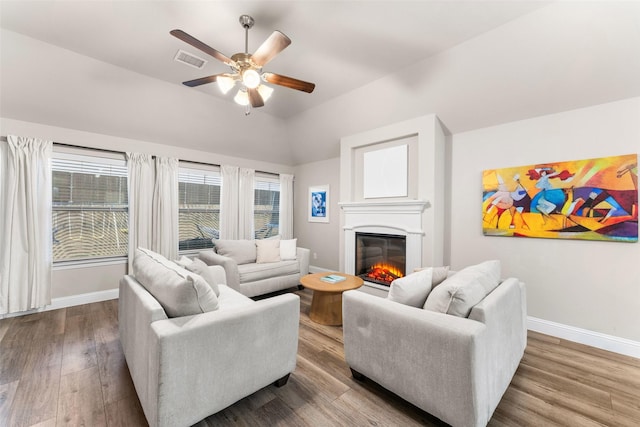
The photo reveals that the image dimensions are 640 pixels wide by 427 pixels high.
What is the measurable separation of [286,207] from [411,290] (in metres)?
4.26

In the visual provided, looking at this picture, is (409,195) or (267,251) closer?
(409,195)

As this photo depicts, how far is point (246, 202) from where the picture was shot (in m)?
5.14

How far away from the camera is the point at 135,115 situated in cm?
366

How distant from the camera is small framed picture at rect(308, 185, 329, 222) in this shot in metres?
5.34

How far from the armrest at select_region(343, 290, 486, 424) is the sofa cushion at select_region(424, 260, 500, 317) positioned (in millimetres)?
71

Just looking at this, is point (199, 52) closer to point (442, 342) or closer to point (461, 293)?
point (461, 293)

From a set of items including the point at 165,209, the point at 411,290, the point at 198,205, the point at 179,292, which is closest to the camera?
the point at 179,292

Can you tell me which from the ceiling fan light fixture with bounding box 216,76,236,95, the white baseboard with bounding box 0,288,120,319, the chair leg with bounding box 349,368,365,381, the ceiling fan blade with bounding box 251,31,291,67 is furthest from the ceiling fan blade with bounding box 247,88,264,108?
the white baseboard with bounding box 0,288,120,319

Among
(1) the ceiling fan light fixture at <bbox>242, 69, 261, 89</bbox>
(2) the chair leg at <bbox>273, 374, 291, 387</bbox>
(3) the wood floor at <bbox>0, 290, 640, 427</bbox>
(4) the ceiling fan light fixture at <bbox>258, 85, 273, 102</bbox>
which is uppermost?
(4) the ceiling fan light fixture at <bbox>258, 85, 273, 102</bbox>

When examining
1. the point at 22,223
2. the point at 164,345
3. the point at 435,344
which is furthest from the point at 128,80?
the point at 435,344

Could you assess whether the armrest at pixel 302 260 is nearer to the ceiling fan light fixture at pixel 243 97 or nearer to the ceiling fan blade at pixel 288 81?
the ceiling fan light fixture at pixel 243 97

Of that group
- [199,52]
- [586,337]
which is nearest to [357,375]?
[586,337]

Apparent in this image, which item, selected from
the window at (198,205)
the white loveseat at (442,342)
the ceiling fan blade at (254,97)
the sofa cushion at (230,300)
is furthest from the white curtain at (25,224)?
the white loveseat at (442,342)

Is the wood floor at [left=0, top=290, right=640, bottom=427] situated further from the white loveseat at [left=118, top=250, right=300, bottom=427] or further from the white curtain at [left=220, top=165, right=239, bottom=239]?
the white curtain at [left=220, top=165, right=239, bottom=239]
